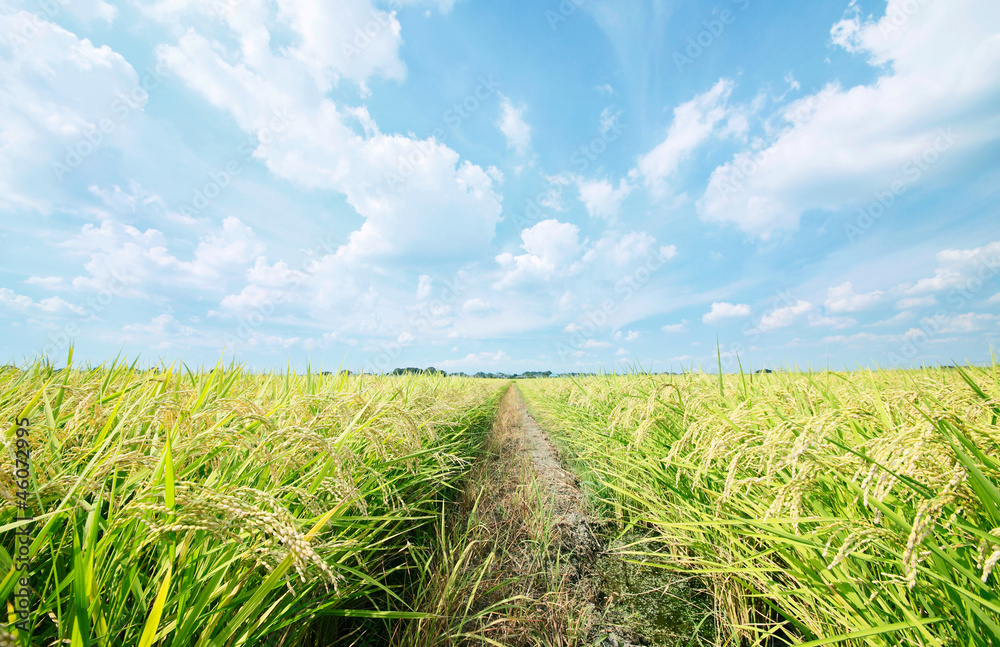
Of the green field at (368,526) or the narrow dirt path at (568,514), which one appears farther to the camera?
the narrow dirt path at (568,514)

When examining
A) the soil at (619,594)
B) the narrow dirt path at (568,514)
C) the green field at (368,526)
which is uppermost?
the green field at (368,526)

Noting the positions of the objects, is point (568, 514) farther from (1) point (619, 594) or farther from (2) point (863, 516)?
(2) point (863, 516)

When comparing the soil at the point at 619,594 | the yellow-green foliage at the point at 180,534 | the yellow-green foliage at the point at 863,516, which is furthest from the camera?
the soil at the point at 619,594

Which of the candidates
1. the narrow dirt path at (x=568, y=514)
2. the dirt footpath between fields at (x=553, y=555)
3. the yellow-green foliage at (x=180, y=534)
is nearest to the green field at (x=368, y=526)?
the yellow-green foliage at (x=180, y=534)

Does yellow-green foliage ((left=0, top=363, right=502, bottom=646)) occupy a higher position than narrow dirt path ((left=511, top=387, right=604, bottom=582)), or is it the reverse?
yellow-green foliage ((left=0, top=363, right=502, bottom=646))

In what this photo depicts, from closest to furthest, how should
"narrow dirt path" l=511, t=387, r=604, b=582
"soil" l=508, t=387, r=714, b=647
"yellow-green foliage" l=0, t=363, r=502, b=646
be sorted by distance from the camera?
1. "yellow-green foliage" l=0, t=363, r=502, b=646
2. "soil" l=508, t=387, r=714, b=647
3. "narrow dirt path" l=511, t=387, r=604, b=582

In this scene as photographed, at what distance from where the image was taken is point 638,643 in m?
2.13

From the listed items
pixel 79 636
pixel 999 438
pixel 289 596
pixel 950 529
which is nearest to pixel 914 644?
pixel 950 529

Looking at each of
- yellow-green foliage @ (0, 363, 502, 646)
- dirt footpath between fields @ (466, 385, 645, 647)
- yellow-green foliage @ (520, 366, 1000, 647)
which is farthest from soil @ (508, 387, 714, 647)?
yellow-green foliage @ (0, 363, 502, 646)

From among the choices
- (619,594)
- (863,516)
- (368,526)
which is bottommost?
(619,594)

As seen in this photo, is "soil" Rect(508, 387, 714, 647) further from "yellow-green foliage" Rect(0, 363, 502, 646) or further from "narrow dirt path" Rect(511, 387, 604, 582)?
"yellow-green foliage" Rect(0, 363, 502, 646)

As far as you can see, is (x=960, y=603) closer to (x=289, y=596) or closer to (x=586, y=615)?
(x=586, y=615)

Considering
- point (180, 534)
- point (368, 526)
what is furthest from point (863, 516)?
point (180, 534)

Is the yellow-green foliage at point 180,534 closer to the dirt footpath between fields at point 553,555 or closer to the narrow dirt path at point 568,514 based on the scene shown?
the dirt footpath between fields at point 553,555
